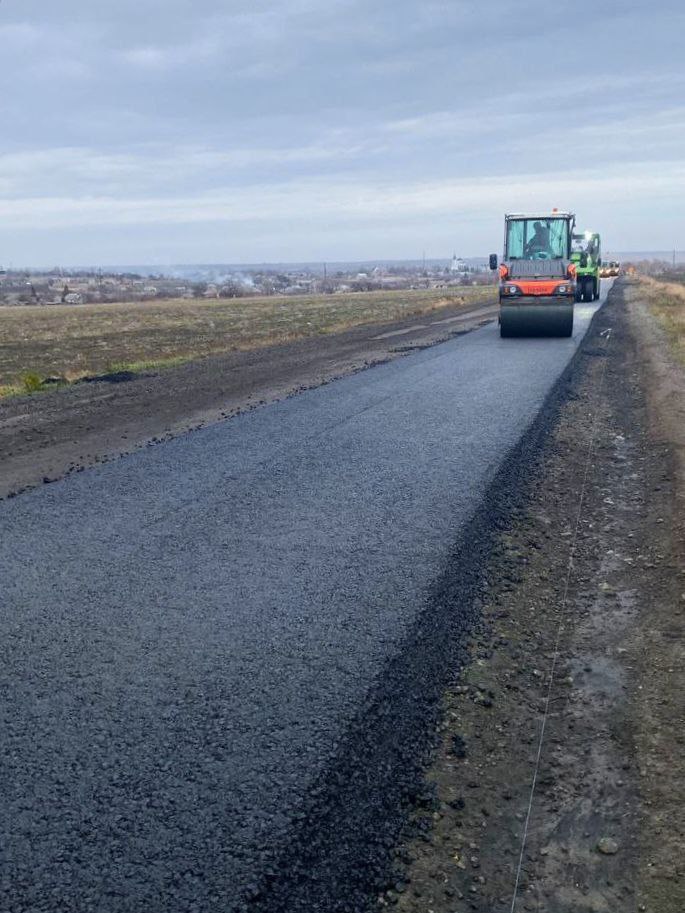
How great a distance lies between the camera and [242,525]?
724 cm

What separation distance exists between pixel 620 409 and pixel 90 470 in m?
8.37

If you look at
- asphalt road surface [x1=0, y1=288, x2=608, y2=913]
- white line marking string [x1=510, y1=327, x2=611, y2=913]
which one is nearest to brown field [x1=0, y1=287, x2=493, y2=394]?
asphalt road surface [x1=0, y1=288, x2=608, y2=913]

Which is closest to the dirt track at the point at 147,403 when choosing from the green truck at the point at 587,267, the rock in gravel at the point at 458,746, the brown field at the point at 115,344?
the brown field at the point at 115,344

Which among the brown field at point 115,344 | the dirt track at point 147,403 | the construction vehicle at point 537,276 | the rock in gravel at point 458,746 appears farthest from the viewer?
the construction vehicle at point 537,276

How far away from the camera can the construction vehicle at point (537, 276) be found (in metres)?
22.4

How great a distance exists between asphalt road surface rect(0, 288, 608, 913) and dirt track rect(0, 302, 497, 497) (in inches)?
38.2

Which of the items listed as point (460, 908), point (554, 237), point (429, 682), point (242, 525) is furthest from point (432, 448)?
point (554, 237)

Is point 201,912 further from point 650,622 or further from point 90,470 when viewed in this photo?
point 90,470

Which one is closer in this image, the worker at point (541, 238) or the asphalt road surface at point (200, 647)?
the asphalt road surface at point (200, 647)

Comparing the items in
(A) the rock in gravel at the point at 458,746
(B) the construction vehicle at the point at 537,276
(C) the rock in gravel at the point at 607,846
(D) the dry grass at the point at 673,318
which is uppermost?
(B) the construction vehicle at the point at 537,276

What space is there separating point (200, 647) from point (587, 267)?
1543 inches

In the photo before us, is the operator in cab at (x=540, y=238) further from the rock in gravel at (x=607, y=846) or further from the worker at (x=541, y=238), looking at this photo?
the rock in gravel at (x=607, y=846)

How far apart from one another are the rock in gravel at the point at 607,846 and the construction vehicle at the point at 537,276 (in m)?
20.1

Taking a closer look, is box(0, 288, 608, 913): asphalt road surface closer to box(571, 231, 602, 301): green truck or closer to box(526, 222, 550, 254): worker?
box(526, 222, 550, 254): worker
